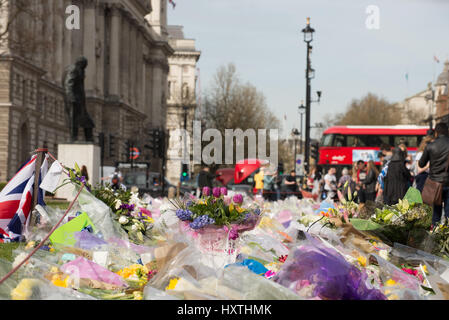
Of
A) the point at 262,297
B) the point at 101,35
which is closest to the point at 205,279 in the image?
the point at 262,297

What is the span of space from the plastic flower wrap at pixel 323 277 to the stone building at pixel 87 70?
2759 centimetres

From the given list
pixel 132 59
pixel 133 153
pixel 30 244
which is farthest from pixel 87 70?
pixel 30 244

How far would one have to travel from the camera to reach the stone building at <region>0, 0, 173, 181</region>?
4066 centimetres

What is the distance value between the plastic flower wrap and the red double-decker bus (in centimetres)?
4125

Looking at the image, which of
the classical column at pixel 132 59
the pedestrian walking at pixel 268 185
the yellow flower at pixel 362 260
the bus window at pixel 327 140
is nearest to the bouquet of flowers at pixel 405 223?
the yellow flower at pixel 362 260

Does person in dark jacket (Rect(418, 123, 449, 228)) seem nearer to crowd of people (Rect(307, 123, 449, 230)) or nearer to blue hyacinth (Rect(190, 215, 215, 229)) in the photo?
crowd of people (Rect(307, 123, 449, 230))

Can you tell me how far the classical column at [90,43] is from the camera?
66.4 metres

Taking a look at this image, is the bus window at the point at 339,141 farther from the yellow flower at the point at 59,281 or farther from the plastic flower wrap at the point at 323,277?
the plastic flower wrap at the point at 323,277

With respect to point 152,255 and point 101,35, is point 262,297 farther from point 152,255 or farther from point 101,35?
point 101,35

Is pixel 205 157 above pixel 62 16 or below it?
below

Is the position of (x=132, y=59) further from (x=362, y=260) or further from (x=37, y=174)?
(x=362, y=260)
